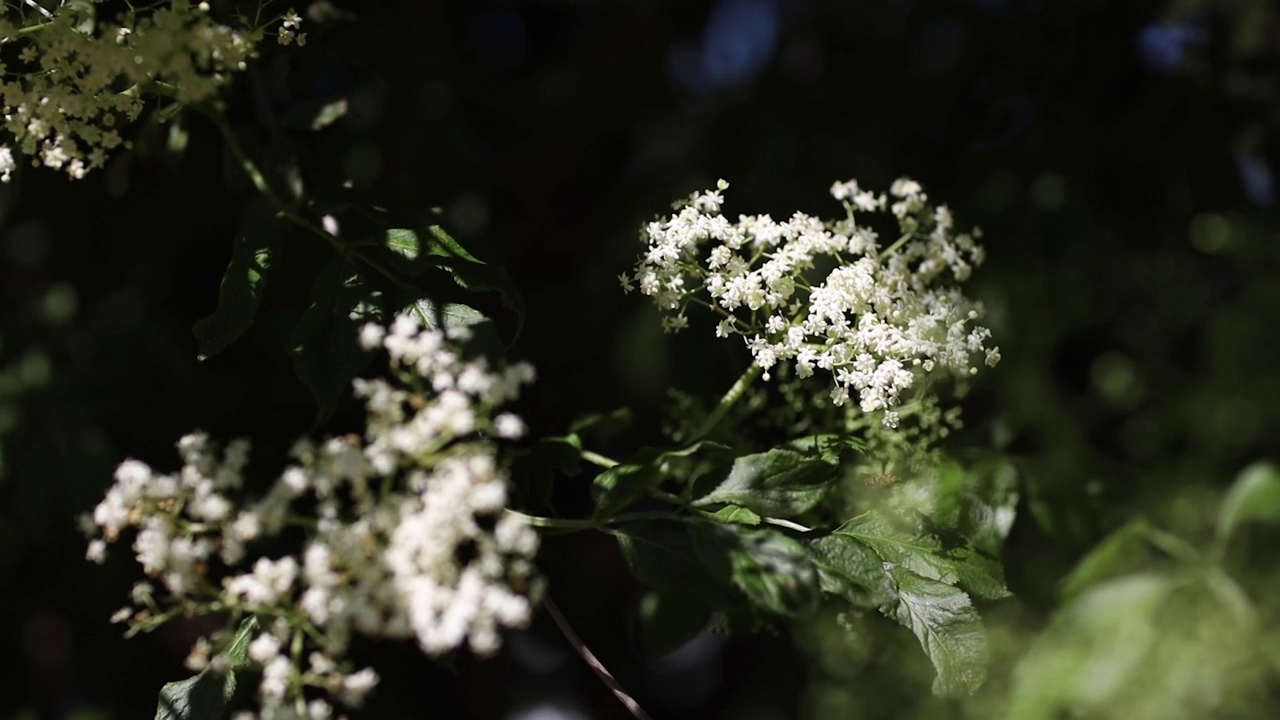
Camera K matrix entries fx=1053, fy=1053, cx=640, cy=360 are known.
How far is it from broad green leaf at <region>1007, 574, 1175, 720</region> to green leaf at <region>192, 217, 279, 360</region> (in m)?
1.06

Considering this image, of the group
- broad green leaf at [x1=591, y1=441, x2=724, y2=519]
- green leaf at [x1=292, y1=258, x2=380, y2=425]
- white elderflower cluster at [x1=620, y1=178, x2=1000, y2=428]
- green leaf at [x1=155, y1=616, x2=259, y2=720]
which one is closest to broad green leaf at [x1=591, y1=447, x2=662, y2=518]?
broad green leaf at [x1=591, y1=441, x2=724, y2=519]

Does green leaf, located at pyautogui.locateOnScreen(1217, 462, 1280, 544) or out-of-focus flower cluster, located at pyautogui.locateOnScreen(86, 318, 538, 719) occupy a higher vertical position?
green leaf, located at pyautogui.locateOnScreen(1217, 462, 1280, 544)

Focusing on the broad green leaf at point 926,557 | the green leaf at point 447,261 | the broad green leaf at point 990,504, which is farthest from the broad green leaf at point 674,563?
the broad green leaf at point 990,504

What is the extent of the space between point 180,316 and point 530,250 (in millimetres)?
1091

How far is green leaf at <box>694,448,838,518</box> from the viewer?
1.33 metres

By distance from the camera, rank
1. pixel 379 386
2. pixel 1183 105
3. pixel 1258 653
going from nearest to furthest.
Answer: pixel 379 386
pixel 1258 653
pixel 1183 105

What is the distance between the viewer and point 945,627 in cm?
138

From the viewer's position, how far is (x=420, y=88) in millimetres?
3029

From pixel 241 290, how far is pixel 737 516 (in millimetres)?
723

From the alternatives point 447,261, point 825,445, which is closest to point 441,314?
point 447,261

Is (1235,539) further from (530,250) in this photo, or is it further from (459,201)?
(530,250)

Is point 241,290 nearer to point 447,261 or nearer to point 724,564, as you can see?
point 447,261

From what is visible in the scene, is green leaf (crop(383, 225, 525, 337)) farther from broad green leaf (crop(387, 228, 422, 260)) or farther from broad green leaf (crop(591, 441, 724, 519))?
broad green leaf (crop(591, 441, 724, 519))

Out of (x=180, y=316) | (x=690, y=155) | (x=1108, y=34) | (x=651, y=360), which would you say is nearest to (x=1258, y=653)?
(x=651, y=360)
